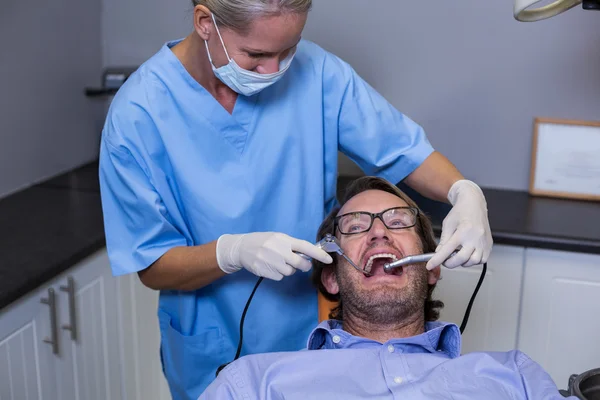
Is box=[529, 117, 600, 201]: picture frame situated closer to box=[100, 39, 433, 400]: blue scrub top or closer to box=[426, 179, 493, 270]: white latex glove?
box=[100, 39, 433, 400]: blue scrub top

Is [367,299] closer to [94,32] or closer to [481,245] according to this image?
[481,245]

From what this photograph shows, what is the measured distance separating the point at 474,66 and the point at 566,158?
43cm

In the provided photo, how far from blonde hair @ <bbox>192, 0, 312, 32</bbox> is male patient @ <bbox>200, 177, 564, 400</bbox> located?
49 centimetres

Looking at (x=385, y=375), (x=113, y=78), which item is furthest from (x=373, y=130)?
(x=113, y=78)

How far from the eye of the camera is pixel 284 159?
170cm

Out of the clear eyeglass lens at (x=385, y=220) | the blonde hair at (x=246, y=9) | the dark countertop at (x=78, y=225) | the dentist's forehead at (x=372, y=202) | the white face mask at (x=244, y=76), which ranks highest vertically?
the blonde hair at (x=246, y=9)

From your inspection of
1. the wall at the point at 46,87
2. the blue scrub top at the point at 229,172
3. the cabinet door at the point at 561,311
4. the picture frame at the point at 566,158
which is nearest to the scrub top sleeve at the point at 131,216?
the blue scrub top at the point at 229,172

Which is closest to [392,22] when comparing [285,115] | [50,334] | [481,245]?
[285,115]

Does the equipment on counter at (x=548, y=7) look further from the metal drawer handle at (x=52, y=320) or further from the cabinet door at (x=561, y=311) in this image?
the metal drawer handle at (x=52, y=320)

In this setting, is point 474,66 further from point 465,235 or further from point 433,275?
point 465,235

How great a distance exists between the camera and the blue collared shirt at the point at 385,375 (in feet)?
4.87

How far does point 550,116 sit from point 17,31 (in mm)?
1753

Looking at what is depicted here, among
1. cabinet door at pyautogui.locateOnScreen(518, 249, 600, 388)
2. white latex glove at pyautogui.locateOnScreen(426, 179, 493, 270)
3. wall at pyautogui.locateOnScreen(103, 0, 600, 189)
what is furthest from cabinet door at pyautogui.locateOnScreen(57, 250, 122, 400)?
cabinet door at pyautogui.locateOnScreen(518, 249, 600, 388)

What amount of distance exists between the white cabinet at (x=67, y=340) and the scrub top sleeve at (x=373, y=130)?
863 mm
